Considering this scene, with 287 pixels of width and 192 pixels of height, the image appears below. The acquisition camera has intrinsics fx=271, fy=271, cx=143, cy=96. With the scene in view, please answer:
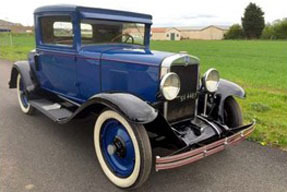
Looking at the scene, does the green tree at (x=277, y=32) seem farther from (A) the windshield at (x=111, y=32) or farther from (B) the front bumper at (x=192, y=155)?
(B) the front bumper at (x=192, y=155)

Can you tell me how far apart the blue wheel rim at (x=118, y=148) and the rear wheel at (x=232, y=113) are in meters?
1.64

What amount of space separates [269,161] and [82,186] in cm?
221

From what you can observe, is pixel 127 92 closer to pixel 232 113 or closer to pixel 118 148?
pixel 118 148

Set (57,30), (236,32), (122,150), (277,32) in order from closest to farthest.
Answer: (122,150)
(57,30)
(277,32)
(236,32)

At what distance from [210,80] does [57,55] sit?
7.58 ft

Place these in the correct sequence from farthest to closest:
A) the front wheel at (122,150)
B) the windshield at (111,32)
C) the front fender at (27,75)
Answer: the front fender at (27,75) < the windshield at (111,32) < the front wheel at (122,150)

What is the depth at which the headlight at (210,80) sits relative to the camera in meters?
3.48

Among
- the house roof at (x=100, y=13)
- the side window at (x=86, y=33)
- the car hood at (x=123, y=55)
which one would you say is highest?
the house roof at (x=100, y=13)

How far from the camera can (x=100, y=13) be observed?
377cm

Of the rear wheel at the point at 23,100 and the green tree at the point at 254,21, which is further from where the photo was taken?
the green tree at the point at 254,21

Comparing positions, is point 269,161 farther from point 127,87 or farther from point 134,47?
point 134,47

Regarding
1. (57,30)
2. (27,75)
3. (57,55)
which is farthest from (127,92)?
(27,75)

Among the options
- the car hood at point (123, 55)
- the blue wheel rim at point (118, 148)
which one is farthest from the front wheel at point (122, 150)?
the car hood at point (123, 55)

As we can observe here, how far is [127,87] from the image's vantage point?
3359mm
